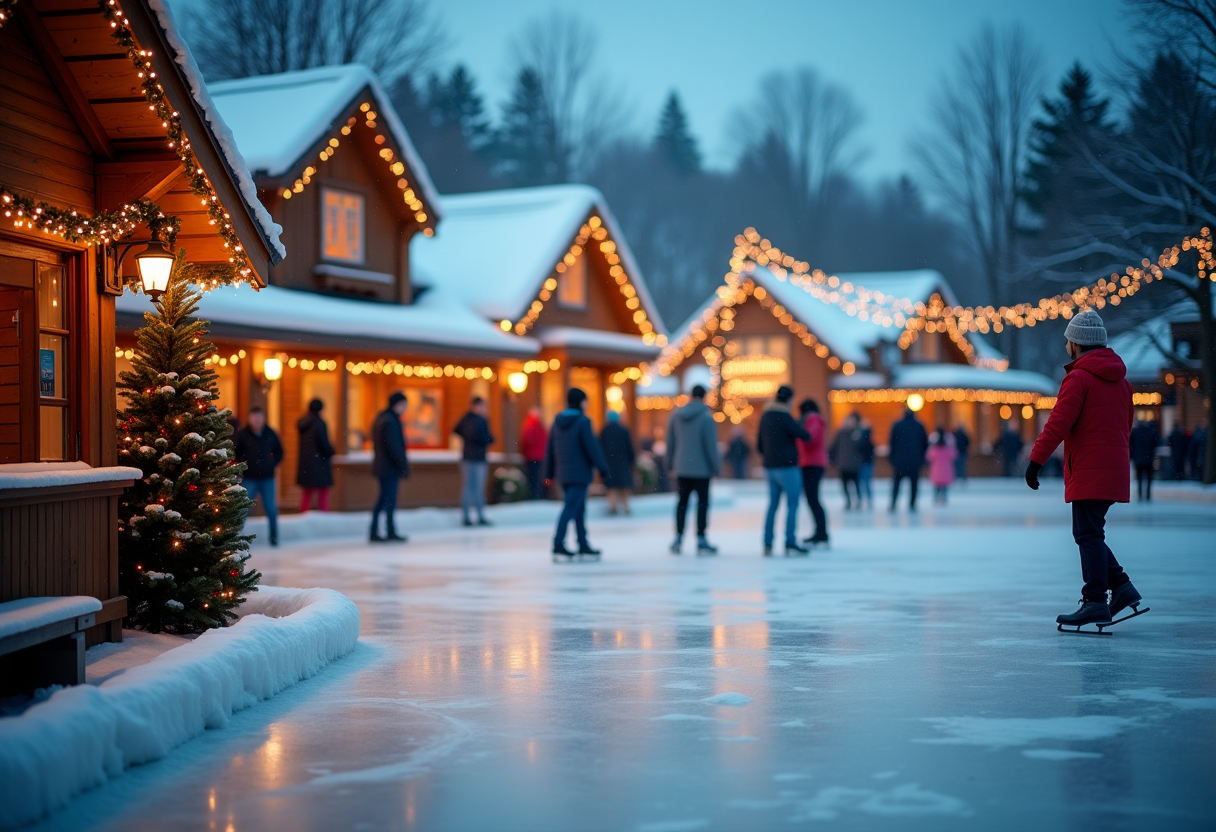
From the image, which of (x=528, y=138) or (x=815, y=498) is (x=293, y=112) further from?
(x=528, y=138)

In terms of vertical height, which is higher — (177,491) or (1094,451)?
(1094,451)

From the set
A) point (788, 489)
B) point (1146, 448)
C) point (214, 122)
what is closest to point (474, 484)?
point (788, 489)

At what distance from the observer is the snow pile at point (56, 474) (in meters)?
6.54

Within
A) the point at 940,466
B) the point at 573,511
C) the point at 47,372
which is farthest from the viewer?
the point at 940,466

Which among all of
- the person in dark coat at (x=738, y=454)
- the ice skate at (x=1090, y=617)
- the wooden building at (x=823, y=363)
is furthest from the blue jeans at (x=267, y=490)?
the person in dark coat at (x=738, y=454)

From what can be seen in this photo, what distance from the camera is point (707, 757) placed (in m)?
5.48

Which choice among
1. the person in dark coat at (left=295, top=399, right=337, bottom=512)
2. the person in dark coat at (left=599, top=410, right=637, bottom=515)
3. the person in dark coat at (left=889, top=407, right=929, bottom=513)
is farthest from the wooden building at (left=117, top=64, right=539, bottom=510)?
the person in dark coat at (left=889, top=407, right=929, bottom=513)

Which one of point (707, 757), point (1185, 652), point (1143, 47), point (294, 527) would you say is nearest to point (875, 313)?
point (1143, 47)

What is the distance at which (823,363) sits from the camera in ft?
149

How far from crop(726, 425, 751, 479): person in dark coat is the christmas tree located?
36477mm

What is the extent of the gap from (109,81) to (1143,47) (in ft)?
79.8

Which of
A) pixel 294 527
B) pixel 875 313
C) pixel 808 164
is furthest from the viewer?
pixel 808 164

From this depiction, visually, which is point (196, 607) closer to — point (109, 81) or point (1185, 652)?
point (109, 81)

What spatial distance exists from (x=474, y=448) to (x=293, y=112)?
708cm
